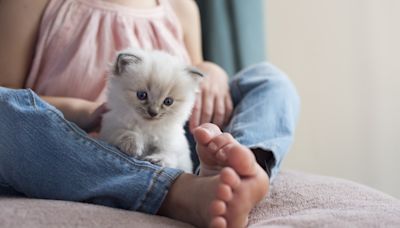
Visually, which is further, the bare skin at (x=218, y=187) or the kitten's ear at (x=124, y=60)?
the kitten's ear at (x=124, y=60)

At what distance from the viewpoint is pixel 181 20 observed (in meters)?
1.47

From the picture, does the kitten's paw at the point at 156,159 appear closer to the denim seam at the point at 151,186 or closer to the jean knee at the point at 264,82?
the denim seam at the point at 151,186

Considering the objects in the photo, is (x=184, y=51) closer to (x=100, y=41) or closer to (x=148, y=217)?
(x=100, y=41)

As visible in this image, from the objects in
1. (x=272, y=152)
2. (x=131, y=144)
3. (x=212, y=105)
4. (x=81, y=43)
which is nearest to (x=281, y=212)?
(x=272, y=152)

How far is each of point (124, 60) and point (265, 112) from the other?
34 centimetres

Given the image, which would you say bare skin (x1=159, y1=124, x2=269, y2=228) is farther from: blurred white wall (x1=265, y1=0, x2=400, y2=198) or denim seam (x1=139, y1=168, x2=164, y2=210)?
blurred white wall (x1=265, y1=0, x2=400, y2=198)

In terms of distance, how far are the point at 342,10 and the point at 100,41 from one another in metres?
1.00

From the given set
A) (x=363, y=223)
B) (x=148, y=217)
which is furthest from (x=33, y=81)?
(x=363, y=223)

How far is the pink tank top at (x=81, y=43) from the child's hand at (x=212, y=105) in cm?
21

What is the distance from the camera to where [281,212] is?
2.76 feet

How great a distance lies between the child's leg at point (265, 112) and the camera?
101cm

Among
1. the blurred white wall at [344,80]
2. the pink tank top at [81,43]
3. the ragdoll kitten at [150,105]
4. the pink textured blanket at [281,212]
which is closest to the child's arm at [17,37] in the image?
the pink tank top at [81,43]

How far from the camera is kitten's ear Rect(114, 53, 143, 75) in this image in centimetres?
93

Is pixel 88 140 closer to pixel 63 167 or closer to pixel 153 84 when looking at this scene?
pixel 63 167
